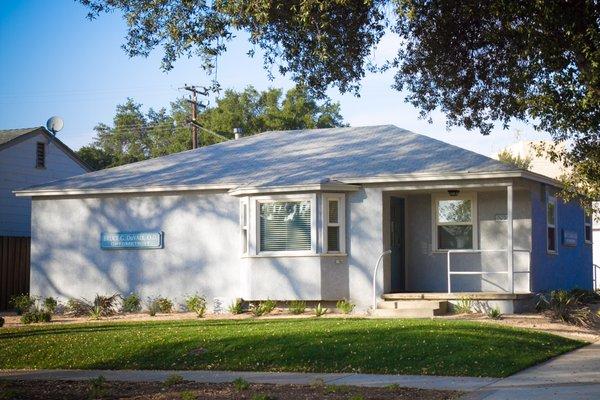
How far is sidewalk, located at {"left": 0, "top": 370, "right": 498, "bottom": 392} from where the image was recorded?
11.1 m

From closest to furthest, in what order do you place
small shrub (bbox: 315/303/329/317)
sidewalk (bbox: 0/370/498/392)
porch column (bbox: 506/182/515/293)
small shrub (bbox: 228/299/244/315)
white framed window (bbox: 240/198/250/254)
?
sidewalk (bbox: 0/370/498/392) → porch column (bbox: 506/182/515/293) → small shrub (bbox: 315/303/329/317) → small shrub (bbox: 228/299/244/315) → white framed window (bbox: 240/198/250/254)

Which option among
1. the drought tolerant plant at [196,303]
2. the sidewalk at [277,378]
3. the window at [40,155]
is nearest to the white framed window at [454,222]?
the drought tolerant plant at [196,303]

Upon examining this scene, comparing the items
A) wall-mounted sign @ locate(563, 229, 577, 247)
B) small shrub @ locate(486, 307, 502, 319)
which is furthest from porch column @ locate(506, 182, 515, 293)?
wall-mounted sign @ locate(563, 229, 577, 247)

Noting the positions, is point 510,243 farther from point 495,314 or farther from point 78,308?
point 78,308

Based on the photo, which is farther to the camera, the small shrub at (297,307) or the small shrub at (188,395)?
the small shrub at (297,307)

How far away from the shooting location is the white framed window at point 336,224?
2125cm

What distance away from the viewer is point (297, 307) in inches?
827

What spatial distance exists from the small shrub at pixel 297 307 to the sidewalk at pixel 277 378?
815cm

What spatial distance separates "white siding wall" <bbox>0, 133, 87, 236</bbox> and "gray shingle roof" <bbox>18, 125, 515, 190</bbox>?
560cm

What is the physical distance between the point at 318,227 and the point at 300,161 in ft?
9.92

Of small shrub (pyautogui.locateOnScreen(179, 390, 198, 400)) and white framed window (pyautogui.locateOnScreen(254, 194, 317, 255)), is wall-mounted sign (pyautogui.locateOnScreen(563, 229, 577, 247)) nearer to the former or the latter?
white framed window (pyautogui.locateOnScreen(254, 194, 317, 255))

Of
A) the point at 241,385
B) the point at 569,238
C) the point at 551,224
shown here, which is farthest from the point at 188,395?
the point at 569,238

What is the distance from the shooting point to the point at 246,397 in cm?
1008

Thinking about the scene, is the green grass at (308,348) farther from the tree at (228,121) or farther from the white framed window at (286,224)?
the tree at (228,121)
